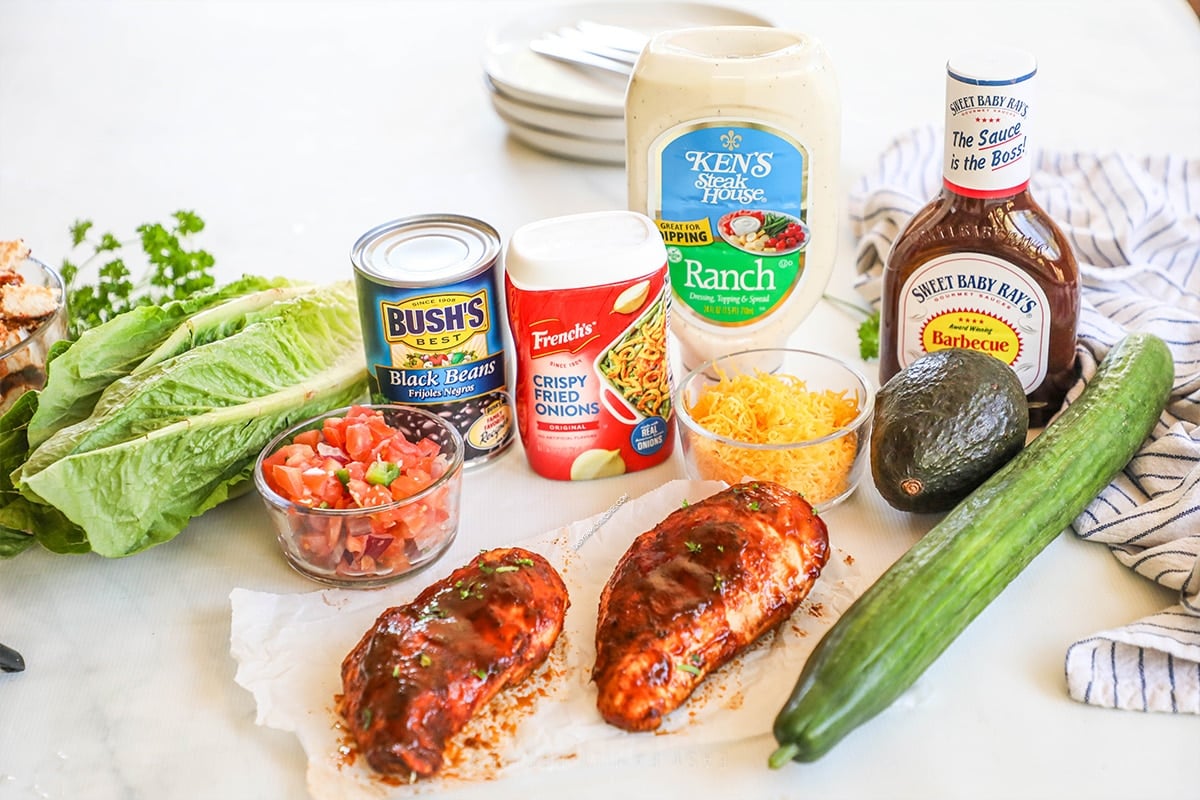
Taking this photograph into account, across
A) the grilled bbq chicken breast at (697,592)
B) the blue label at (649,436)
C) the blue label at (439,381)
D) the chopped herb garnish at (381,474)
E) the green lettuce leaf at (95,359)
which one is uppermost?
the green lettuce leaf at (95,359)

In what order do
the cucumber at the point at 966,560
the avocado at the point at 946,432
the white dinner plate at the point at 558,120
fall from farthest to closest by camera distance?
the white dinner plate at the point at 558,120
the avocado at the point at 946,432
the cucumber at the point at 966,560

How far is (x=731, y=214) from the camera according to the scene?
6.26 ft

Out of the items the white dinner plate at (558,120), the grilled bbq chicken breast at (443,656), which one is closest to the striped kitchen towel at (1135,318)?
the white dinner plate at (558,120)

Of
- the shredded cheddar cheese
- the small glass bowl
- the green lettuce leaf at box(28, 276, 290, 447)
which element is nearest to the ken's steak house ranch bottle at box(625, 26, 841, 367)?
the shredded cheddar cheese

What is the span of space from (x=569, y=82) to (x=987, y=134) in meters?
1.19

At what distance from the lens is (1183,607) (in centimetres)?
149

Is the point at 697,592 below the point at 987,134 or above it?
below

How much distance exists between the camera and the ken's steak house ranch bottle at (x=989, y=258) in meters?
1.66

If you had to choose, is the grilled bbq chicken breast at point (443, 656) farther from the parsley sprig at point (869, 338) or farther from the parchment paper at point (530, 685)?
the parsley sprig at point (869, 338)

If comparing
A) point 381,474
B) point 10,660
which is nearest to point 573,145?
point 381,474

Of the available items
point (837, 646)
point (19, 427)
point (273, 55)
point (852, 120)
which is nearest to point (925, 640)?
point (837, 646)

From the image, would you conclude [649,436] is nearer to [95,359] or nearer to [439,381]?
[439,381]

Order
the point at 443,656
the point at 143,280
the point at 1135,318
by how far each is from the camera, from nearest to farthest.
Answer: the point at 443,656 → the point at 1135,318 → the point at 143,280

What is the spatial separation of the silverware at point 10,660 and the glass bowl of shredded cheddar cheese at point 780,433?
901 mm
